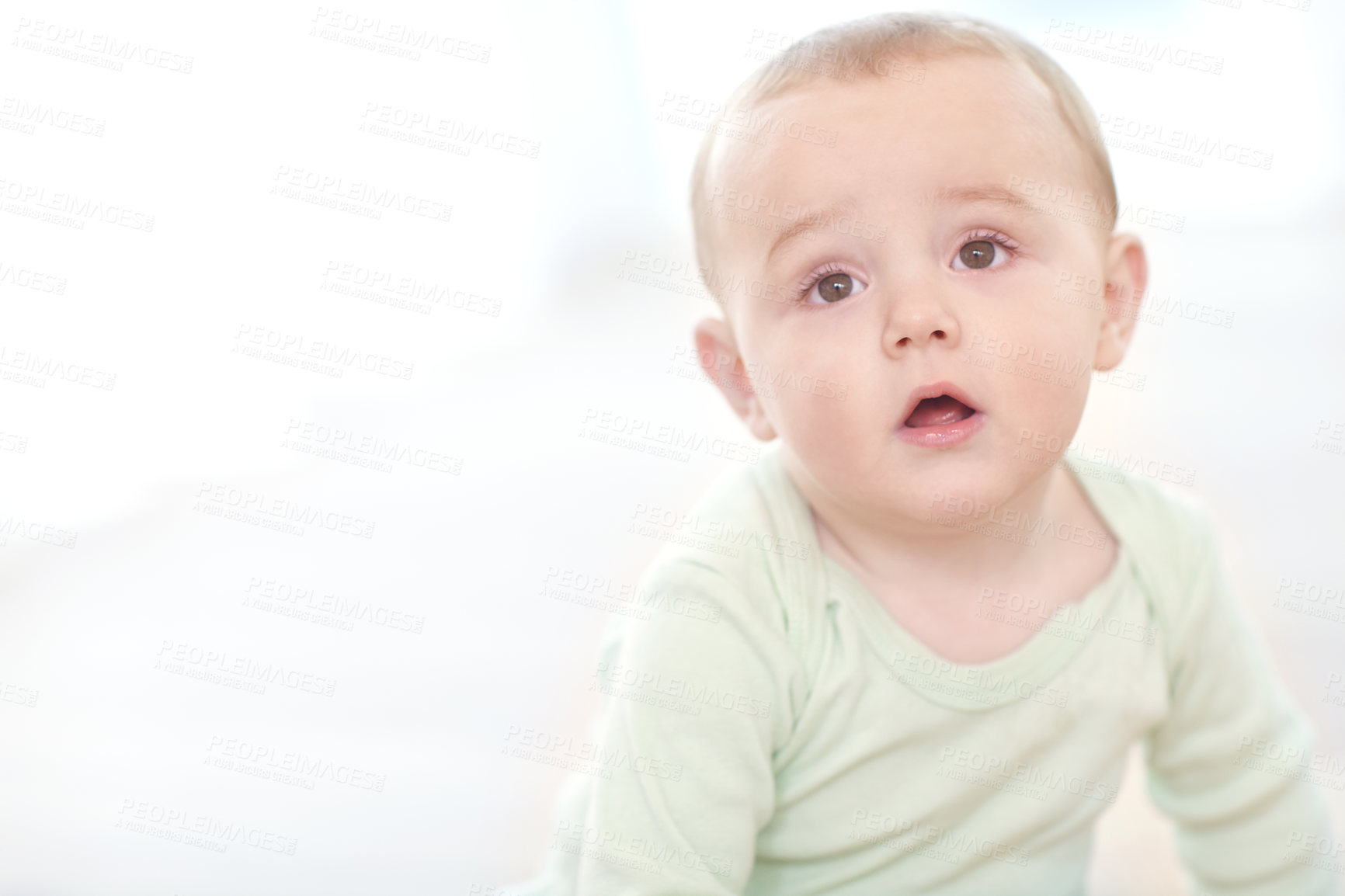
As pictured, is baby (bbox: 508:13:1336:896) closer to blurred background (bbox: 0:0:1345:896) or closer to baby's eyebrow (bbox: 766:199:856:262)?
baby's eyebrow (bbox: 766:199:856:262)

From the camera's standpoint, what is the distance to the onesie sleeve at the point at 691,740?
3.09 feet

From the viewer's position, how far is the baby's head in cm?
91

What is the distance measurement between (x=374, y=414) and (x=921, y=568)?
1770mm

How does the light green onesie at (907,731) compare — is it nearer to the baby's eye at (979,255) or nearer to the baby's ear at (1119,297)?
the baby's ear at (1119,297)

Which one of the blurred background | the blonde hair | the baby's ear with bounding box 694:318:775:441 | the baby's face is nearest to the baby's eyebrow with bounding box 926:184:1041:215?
the baby's face

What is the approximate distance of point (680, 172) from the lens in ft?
10.5

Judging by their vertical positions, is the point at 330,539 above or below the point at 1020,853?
below

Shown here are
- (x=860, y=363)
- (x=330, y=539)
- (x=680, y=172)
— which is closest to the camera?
(x=860, y=363)

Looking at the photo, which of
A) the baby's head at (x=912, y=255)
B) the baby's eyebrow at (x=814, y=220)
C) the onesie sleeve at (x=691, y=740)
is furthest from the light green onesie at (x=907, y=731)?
the baby's eyebrow at (x=814, y=220)

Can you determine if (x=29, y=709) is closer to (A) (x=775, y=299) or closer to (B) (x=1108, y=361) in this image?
(A) (x=775, y=299)

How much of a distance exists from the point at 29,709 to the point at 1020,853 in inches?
52.9

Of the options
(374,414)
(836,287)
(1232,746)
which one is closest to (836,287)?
(836,287)

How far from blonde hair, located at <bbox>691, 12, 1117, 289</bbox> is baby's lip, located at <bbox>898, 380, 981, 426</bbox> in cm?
24

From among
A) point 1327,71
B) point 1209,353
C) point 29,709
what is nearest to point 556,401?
point 29,709
